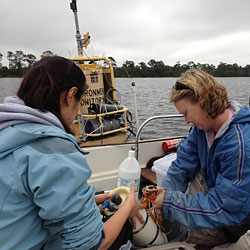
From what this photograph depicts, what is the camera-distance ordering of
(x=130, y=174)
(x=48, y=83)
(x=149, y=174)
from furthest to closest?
(x=149, y=174), (x=130, y=174), (x=48, y=83)

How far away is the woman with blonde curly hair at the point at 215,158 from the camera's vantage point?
1.42 meters

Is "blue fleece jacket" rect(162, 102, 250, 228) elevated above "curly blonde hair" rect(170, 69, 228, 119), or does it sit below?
below

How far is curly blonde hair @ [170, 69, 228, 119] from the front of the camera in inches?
59.6

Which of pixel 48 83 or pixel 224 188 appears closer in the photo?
pixel 48 83

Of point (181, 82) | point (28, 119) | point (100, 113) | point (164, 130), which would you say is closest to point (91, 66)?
point (100, 113)

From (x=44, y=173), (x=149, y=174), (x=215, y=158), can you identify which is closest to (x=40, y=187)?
(x=44, y=173)

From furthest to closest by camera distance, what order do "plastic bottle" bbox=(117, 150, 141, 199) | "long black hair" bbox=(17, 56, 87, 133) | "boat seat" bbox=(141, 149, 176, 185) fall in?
1. "boat seat" bbox=(141, 149, 176, 185)
2. "plastic bottle" bbox=(117, 150, 141, 199)
3. "long black hair" bbox=(17, 56, 87, 133)

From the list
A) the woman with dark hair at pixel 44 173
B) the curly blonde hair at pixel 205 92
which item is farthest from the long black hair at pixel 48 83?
the curly blonde hair at pixel 205 92

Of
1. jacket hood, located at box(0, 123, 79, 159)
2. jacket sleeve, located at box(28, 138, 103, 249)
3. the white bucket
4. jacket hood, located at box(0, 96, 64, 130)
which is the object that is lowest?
Result: the white bucket

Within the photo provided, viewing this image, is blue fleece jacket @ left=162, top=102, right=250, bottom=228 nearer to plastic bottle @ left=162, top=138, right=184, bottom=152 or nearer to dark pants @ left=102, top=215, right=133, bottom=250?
dark pants @ left=102, top=215, right=133, bottom=250

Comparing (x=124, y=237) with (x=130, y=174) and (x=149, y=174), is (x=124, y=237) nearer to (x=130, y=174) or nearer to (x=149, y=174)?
(x=130, y=174)

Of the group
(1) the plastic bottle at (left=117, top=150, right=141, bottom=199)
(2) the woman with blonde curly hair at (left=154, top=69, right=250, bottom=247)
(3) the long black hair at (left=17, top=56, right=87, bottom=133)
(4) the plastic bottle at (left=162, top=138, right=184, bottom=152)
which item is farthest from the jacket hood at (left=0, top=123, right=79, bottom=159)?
(4) the plastic bottle at (left=162, top=138, right=184, bottom=152)

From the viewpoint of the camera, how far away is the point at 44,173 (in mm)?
818

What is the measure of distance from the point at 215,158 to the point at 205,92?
442 millimetres
